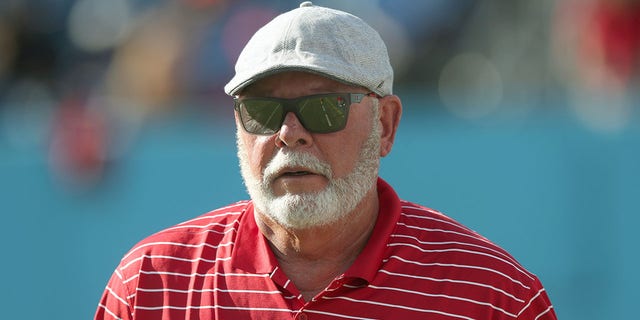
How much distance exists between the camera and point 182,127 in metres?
5.57

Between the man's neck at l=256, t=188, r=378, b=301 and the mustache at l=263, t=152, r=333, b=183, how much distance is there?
0.13 meters

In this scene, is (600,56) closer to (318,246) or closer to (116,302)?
(318,246)

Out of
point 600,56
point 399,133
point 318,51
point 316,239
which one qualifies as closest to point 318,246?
point 316,239

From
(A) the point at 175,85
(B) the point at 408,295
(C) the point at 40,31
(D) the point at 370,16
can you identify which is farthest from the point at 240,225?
(C) the point at 40,31

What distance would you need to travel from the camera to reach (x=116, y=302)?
2629 mm

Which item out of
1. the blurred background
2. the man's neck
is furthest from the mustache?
the blurred background

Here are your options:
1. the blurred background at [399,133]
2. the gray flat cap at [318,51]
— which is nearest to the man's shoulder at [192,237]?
the gray flat cap at [318,51]

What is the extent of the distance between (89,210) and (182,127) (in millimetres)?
739

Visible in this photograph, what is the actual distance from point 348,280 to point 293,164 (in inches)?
12.9

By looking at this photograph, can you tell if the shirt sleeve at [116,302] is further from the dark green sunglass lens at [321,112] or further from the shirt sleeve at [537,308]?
the shirt sleeve at [537,308]

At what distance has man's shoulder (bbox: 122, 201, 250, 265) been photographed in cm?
266

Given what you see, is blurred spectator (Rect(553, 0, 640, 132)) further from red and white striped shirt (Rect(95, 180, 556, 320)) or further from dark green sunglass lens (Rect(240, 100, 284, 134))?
dark green sunglass lens (Rect(240, 100, 284, 134))

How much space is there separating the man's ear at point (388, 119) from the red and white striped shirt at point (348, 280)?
181 millimetres

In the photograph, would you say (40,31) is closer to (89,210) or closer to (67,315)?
(89,210)
